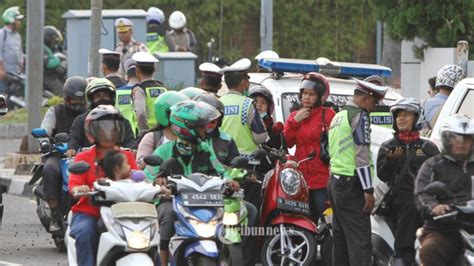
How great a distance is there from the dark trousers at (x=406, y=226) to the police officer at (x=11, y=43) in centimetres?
1889

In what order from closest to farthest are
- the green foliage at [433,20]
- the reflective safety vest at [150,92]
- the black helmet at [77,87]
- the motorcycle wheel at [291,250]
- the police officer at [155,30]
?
the motorcycle wheel at [291,250], the black helmet at [77,87], the reflective safety vest at [150,92], the green foliage at [433,20], the police officer at [155,30]

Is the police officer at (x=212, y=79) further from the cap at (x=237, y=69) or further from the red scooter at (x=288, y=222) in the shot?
the red scooter at (x=288, y=222)

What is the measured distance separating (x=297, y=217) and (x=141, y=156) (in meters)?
1.42

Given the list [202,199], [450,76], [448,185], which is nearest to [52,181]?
[450,76]

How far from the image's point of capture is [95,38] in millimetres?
21938

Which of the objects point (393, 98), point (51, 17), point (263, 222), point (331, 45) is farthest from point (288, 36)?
point (263, 222)

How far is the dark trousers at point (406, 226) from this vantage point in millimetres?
12070

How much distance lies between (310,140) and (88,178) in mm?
2877

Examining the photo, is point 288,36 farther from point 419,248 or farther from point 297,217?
point 419,248

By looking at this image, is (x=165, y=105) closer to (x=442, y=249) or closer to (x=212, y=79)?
(x=212, y=79)

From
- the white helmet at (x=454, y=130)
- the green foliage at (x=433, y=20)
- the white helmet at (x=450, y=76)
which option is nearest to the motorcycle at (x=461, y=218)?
the white helmet at (x=454, y=130)

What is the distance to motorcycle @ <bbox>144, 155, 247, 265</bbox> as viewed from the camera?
11.1 meters

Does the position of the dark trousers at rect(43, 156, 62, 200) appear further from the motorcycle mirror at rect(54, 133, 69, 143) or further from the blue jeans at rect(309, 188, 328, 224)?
the blue jeans at rect(309, 188, 328, 224)

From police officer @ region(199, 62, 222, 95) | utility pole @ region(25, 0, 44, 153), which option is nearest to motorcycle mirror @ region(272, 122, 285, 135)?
police officer @ region(199, 62, 222, 95)
